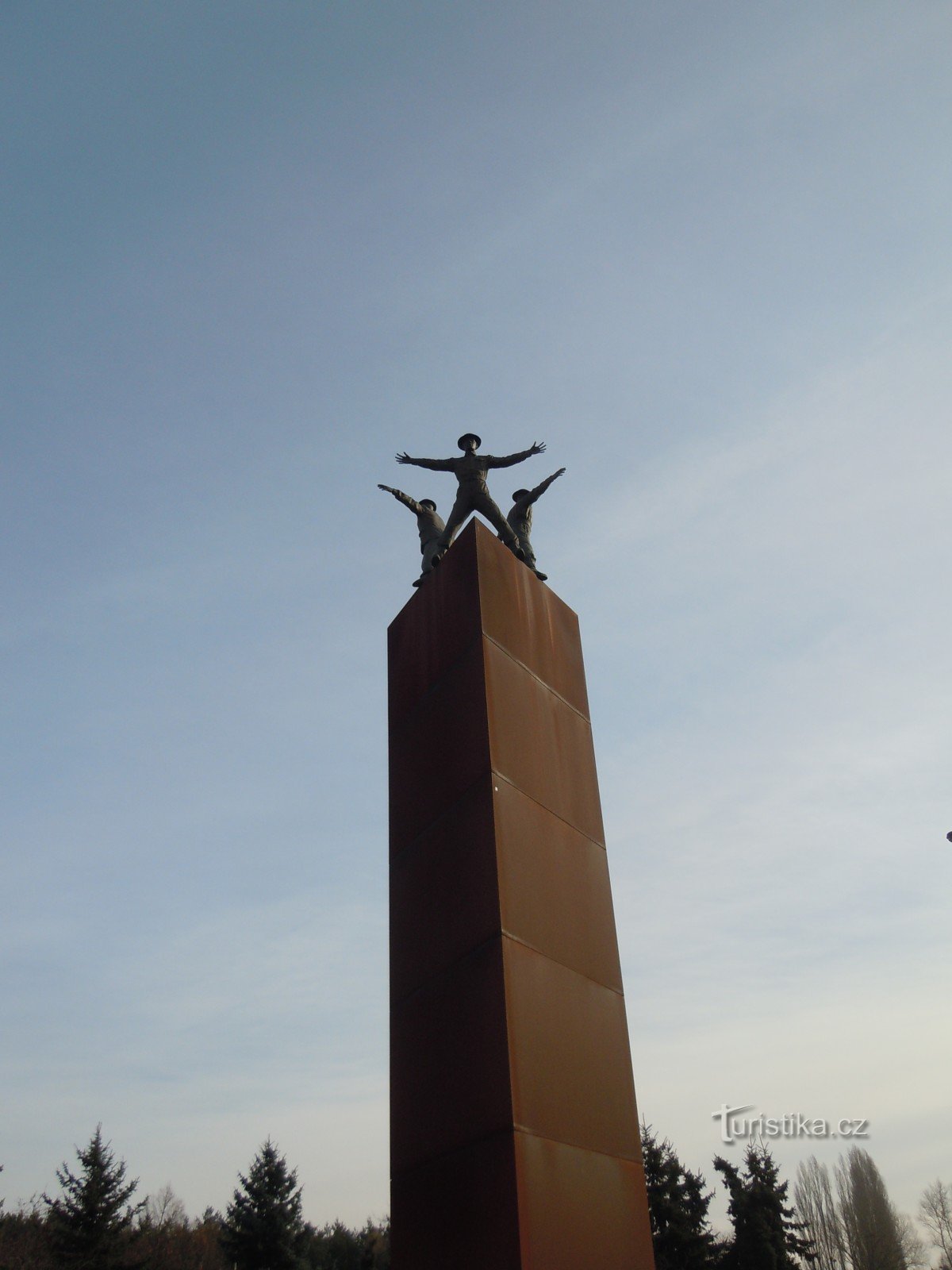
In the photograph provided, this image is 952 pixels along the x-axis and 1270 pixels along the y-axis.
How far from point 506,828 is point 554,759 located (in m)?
1.31

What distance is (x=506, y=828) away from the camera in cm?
787

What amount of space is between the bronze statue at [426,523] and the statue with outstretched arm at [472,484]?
12 centimetres

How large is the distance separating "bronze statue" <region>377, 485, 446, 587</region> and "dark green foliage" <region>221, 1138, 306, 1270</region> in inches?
998

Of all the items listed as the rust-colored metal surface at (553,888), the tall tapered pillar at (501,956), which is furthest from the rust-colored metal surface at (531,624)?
the rust-colored metal surface at (553,888)

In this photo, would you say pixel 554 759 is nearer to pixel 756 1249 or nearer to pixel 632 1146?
pixel 632 1146

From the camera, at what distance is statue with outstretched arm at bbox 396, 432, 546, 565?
1085 centimetres

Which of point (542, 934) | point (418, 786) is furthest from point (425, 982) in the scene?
point (418, 786)

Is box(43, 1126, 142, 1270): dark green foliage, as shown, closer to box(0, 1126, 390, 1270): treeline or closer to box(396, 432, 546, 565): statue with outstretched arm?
box(0, 1126, 390, 1270): treeline

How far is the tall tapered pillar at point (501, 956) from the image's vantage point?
6.68 metres

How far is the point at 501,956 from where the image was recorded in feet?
23.5

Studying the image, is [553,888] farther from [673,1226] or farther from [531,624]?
[673,1226]

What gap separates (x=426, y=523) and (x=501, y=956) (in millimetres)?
5586

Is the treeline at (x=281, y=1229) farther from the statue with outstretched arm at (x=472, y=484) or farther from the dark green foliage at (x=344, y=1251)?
the statue with outstretched arm at (x=472, y=484)

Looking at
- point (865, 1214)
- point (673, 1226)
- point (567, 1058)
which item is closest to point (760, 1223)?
point (673, 1226)
